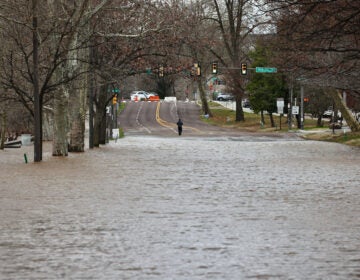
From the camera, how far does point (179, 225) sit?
47.4 feet

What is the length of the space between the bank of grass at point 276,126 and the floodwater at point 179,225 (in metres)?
33.4

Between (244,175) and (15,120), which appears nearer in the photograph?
(244,175)

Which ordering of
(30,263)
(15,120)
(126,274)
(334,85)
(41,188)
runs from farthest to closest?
(15,120), (334,85), (41,188), (30,263), (126,274)

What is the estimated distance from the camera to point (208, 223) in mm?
14711

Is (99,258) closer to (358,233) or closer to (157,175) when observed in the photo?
(358,233)

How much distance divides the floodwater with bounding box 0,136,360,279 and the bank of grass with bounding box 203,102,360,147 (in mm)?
33400

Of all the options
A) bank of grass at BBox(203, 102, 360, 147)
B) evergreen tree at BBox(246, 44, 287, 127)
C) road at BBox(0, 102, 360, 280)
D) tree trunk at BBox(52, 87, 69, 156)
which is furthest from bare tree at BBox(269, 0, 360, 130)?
evergreen tree at BBox(246, 44, 287, 127)

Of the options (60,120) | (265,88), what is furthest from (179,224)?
(265,88)

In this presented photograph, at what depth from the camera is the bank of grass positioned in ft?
206

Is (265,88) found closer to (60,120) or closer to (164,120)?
(164,120)

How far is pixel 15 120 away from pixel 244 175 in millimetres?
51217

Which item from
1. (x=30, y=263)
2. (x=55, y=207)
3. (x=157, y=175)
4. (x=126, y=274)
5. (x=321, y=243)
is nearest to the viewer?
(x=126, y=274)

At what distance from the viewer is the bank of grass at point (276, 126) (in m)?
62.9

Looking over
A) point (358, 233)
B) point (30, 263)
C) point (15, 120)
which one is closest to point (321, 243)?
point (358, 233)
